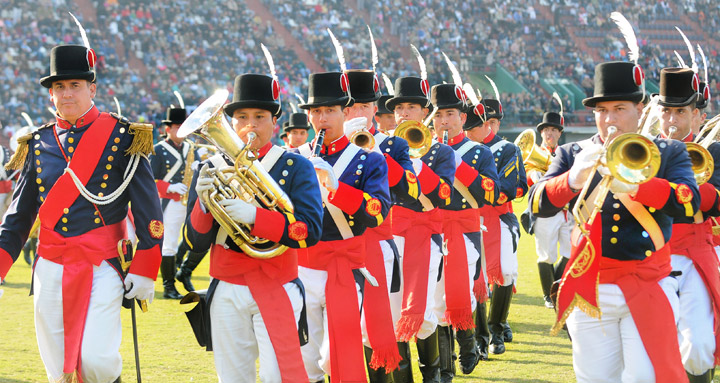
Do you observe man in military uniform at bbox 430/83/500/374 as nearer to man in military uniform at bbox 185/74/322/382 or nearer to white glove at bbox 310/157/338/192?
white glove at bbox 310/157/338/192

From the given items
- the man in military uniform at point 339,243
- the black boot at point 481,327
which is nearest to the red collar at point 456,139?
the black boot at point 481,327

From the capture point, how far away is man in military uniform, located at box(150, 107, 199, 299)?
1186 cm

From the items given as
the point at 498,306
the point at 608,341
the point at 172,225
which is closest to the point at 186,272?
the point at 172,225

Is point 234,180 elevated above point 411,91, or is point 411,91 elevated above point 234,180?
point 234,180

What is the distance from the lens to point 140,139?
554cm

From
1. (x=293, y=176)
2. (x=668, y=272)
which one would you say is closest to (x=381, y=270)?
(x=293, y=176)

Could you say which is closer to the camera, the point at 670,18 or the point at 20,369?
the point at 20,369

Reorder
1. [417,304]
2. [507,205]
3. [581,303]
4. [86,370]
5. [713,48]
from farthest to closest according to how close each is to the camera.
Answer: [713,48]
[507,205]
[417,304]
[86,370]
[581,303]

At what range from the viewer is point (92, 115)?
5570 millimetres

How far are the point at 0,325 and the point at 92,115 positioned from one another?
528 cm

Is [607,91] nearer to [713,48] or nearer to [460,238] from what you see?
[460,238]

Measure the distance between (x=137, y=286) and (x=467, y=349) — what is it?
3.58 metres

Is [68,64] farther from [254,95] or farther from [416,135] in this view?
[416,135]

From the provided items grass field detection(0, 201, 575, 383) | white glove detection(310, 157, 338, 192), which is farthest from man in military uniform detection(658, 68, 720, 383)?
white glove detection(310, 157, 338, 192)
